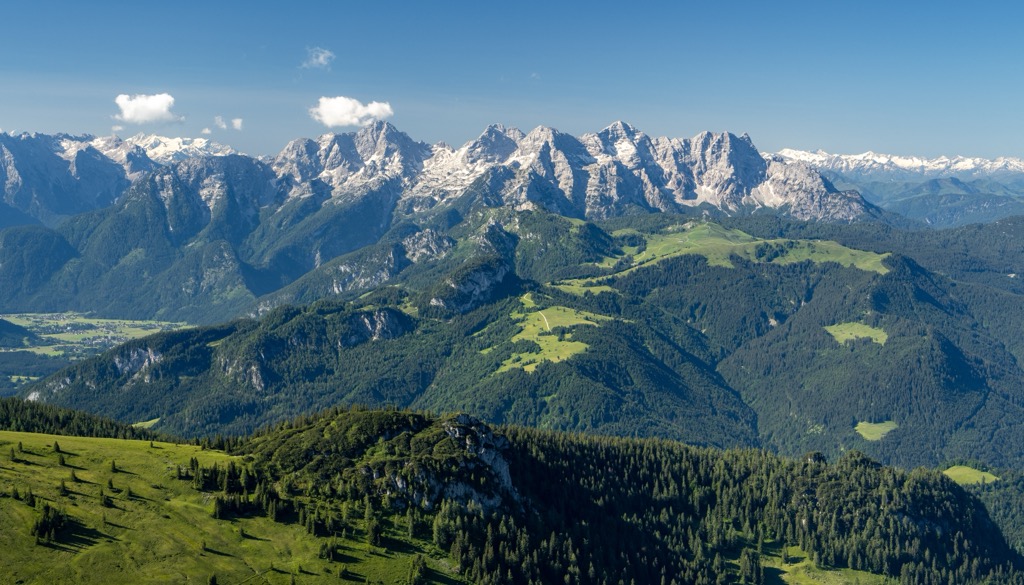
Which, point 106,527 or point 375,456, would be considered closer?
point 106,527

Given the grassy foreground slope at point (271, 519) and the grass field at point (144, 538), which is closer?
the grass field at point (144, 538)

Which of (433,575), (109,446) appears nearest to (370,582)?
(433,575)

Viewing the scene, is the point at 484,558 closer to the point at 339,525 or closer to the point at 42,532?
the point at 339,525

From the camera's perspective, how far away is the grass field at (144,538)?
141 meters

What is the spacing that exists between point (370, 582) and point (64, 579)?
51.9m

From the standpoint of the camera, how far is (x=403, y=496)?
18600 centimetres

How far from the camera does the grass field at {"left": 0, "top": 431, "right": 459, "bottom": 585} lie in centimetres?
14125

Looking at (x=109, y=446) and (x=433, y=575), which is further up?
(x=109, y=446)

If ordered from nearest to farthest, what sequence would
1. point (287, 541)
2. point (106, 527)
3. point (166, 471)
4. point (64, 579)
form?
point (64, 579)
point (106, 527)
point (287, 541)
point (166, 471)

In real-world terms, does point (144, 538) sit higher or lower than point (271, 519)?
higher

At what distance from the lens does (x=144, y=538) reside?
152 meters

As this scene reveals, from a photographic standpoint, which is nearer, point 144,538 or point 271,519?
point 144,538

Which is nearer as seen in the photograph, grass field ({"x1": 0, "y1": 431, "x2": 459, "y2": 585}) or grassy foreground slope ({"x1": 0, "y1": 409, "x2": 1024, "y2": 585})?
grass field ({"x1": 0, "y1": 431, "x2": 459, "y2": 585})

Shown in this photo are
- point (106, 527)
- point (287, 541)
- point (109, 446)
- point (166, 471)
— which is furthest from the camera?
point (109, 446)
